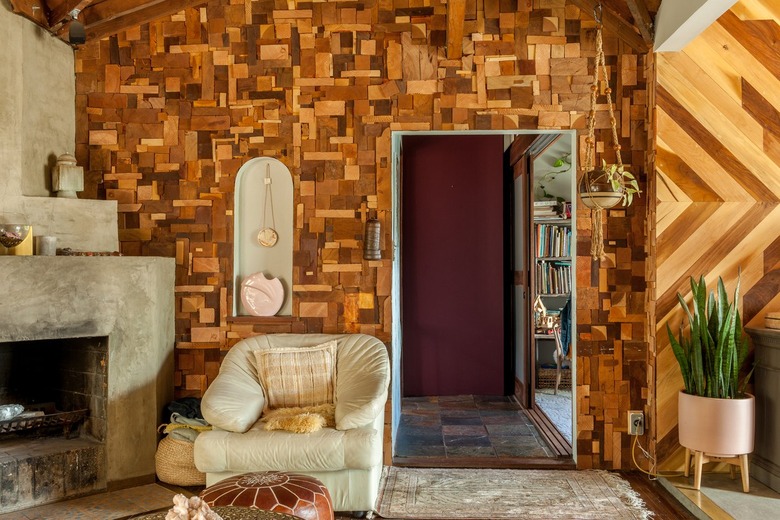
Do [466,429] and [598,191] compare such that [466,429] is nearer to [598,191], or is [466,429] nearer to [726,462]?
[726,462]

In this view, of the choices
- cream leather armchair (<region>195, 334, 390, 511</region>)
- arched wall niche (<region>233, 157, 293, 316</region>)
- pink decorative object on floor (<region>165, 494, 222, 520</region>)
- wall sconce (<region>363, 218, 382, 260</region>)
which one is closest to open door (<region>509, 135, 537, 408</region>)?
wall sconce (<region>363, 218, 382, 260</region>)

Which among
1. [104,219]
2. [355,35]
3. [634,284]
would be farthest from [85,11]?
Answer: [634,284]

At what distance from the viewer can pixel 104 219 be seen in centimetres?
418

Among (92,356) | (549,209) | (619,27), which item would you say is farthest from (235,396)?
(549,209)

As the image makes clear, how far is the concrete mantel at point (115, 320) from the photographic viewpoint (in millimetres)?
3592

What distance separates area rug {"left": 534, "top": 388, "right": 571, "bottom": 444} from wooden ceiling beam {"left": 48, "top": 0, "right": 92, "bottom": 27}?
14.5 feet

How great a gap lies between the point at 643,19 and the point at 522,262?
260cm

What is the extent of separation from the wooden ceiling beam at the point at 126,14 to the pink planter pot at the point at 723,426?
4.09m

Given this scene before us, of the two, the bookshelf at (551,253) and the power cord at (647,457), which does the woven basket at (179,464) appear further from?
the bookshelf at (551,253)

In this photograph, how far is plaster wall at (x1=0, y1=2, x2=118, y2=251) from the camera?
3.81 meters

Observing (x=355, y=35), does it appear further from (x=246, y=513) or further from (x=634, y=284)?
(x=246, y=513)

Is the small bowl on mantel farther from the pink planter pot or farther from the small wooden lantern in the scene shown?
the pink planter pot

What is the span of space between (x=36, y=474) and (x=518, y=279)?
4284mm

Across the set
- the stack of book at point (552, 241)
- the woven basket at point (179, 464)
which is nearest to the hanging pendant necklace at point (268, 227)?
the woven basket at point (179, 464)
